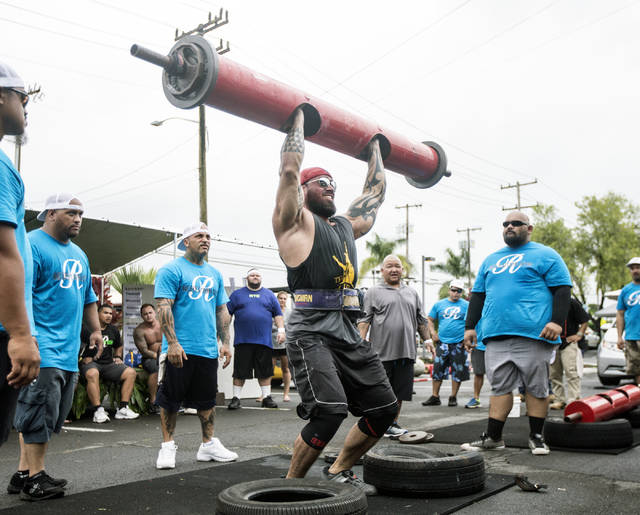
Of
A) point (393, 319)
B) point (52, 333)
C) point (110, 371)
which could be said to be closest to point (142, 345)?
point (110, 371)

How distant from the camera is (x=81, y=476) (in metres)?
4.64

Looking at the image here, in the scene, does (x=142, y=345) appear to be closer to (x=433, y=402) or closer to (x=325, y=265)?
(x=433, y=402)

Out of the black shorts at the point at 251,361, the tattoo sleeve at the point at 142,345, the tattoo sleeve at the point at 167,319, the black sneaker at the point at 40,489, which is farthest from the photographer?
the black shorts at the point at 251,361

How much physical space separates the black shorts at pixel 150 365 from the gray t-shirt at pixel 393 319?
131 inches

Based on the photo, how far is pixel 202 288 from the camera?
5262mm

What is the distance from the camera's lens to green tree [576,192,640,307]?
38594 millimetres

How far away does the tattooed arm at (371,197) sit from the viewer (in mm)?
4254

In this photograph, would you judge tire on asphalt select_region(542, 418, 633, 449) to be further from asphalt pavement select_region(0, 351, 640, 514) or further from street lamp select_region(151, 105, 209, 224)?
street lamp select_region(151, 105, 209, 224)

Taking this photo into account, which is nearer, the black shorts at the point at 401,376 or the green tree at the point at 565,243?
the black shorts at the point at 401,376

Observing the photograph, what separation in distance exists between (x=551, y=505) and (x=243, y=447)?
3089mm

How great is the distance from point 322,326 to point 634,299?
21.3 ft

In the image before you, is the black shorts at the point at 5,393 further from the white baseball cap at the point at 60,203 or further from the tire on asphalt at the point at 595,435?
the tire on asphalt at the point at 595,435

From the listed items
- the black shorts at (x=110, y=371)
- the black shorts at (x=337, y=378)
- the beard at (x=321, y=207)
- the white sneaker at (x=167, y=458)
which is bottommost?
the white sneaker at (x=167, y=458)

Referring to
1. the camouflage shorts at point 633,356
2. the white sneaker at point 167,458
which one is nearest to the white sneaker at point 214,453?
the white sneaker at point 167,458
